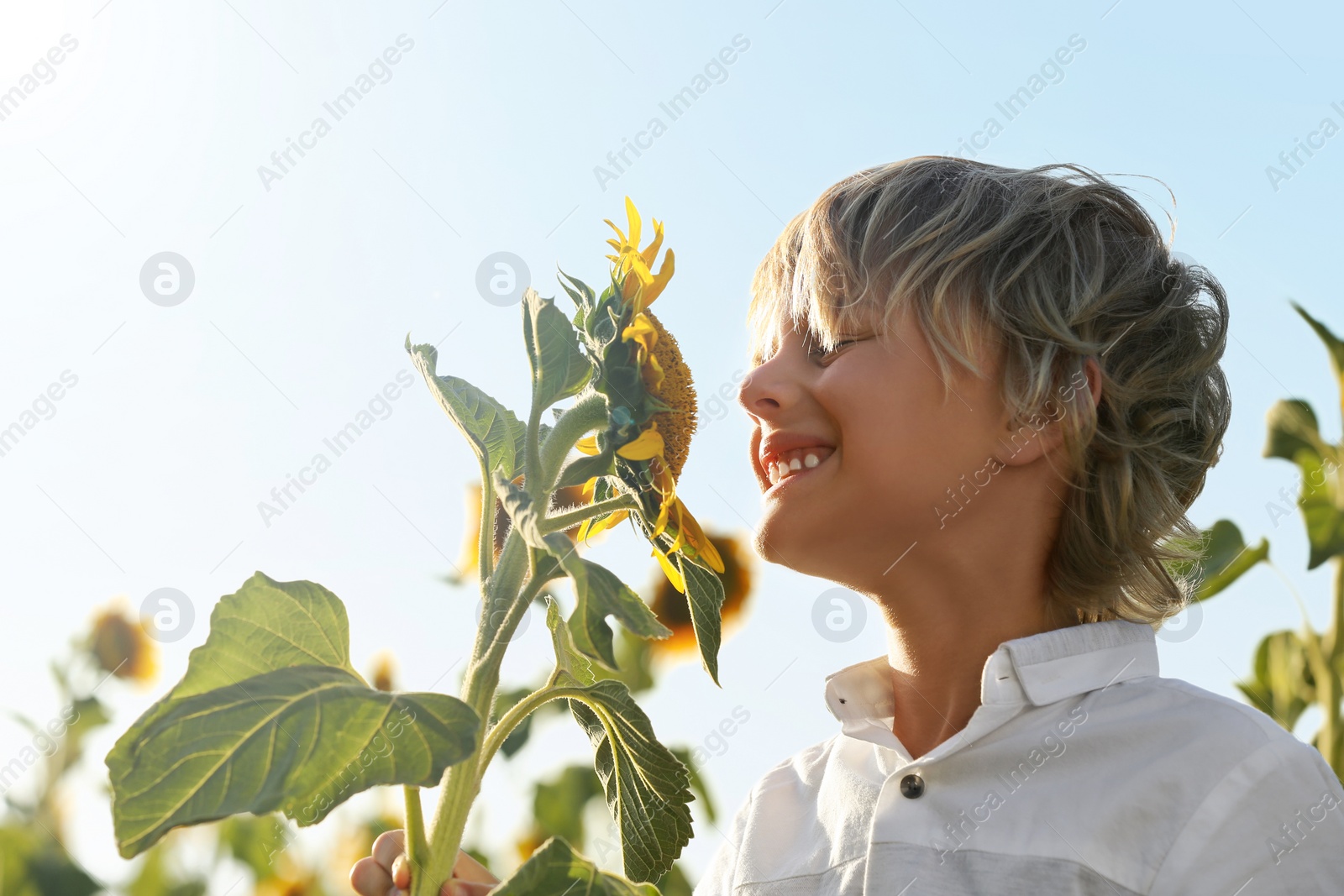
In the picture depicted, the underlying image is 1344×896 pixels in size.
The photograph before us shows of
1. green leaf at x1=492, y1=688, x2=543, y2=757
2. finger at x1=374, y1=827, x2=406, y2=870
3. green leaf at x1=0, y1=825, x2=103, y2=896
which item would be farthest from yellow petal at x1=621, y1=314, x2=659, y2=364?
green leaf at x1=0, y1=825, x2=103, y2=896

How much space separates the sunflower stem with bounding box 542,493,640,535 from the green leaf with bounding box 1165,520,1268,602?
1.35 meters

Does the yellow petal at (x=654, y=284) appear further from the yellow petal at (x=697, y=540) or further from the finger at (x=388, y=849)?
the finger at (x=388, y=849)

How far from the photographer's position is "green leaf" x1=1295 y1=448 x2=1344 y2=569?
1.67 metres

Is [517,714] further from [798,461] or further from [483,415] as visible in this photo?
[798,461]

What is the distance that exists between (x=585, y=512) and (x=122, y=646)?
279 centimetres

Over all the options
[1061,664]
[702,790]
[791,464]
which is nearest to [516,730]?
[702,790]

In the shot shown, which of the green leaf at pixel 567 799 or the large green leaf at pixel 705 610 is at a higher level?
A: the large green leaf at pixel 705 610

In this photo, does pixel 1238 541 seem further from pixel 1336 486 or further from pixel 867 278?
pixel 867 278

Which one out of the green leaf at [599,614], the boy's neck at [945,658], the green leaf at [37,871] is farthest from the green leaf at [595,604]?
the green leaf at [37,871]

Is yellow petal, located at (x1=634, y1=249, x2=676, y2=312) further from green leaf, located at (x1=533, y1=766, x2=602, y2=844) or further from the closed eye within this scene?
green leaf, located at (x1=533, y1=766, x2=602, y2=844)

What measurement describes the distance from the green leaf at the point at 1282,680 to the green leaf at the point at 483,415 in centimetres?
149

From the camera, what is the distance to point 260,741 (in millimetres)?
606

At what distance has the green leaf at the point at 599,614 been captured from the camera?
1.90 feet

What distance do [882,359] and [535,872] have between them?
67 cm
